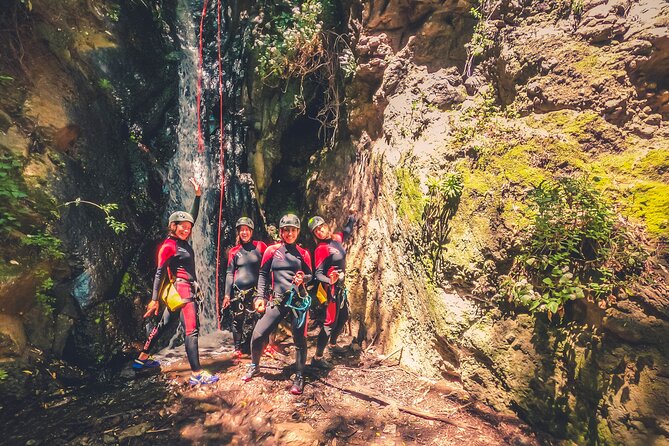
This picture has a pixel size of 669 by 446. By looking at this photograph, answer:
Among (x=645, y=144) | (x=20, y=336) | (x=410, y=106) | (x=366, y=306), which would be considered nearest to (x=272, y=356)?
(x=366, y=306)

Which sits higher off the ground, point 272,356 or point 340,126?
point 340,126

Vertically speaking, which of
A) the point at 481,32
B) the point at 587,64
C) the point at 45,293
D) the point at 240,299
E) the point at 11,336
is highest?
the point at 481,32

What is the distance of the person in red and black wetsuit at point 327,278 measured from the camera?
5824 millimetres

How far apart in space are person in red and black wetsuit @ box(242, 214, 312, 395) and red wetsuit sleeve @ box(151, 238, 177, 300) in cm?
134

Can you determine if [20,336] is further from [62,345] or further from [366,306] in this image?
[366,306]

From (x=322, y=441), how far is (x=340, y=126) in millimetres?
6173

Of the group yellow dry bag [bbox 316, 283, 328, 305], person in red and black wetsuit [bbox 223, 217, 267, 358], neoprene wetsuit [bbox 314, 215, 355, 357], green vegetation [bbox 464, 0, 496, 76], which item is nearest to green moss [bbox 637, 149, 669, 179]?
green vegetation [bbox 464, 0, 496, 76]

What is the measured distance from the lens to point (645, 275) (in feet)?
10.7

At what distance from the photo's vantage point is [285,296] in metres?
5.16

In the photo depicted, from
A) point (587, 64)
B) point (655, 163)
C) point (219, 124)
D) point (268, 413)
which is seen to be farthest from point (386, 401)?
point (219, 124)

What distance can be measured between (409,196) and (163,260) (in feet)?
12.8

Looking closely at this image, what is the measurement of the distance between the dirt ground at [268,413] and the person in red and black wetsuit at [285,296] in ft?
1.42

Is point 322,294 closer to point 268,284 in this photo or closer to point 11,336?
point 268,284

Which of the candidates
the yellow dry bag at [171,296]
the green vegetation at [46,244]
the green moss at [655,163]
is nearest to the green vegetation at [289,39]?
the yellow dry bag at [171,296]
